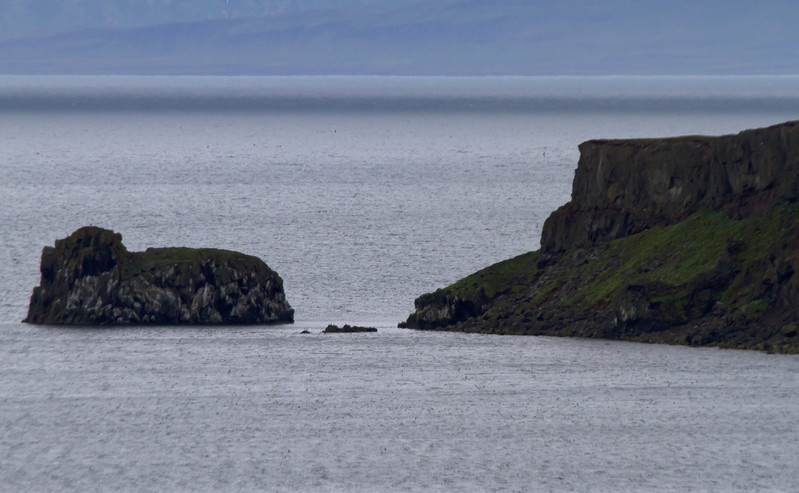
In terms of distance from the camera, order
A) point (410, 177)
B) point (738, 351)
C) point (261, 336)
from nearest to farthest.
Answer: point (738, 351), point (261, 336), point (410, 177)

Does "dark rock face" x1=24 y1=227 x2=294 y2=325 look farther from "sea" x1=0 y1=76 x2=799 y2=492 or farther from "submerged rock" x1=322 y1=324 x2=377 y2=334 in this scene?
"submerged rock" x1=322 y1=324 x2=377 y2=334

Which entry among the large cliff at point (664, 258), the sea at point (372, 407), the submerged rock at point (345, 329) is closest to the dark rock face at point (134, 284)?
the sea at point (372, 407)

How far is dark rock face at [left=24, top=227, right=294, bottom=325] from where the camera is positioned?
5756 centimetres

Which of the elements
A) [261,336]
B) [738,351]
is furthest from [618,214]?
[261,336]

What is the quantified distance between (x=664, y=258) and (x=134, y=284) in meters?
23.4

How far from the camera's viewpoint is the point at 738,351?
4897cm

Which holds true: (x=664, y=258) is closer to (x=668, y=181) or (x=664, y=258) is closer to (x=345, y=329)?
(x=668, y=181)

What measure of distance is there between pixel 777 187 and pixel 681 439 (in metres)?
17.5

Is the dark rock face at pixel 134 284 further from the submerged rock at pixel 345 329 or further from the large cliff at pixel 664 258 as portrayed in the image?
the large cliff at pixel 664 258

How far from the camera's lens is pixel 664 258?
180 ft

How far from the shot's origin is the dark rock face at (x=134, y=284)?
57562 millimetres

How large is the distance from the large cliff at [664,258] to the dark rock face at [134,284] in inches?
340

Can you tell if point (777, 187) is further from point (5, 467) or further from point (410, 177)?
point (410, 177)

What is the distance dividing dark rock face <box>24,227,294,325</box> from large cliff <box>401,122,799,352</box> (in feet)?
28.4
